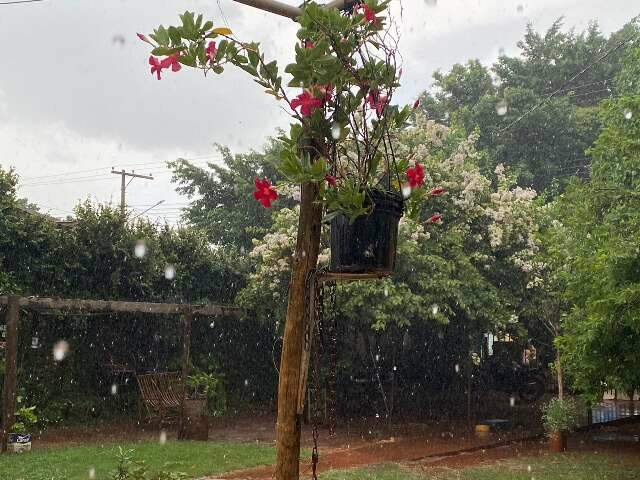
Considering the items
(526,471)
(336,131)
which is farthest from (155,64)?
(526,471)

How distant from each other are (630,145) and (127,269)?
8.87 meters

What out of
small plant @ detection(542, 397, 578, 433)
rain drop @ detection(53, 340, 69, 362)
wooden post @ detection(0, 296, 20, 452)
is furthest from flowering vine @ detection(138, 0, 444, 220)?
rain drop @ detection(53, 340, 69, 362)

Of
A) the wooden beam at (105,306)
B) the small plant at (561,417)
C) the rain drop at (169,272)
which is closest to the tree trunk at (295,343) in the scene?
the wooden beam at (105,306)

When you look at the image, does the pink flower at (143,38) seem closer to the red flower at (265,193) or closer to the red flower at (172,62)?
the red flower at (172,62)

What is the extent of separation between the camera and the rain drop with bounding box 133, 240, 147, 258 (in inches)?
499

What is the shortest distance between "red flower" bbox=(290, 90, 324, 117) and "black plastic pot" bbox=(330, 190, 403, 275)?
0.38 m

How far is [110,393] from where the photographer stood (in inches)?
490

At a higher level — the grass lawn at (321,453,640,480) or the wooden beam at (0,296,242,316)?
the wooden beam at (0,296,242,316)

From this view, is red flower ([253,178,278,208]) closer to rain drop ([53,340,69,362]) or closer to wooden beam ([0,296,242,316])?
wooden beam ([0,296,242,316])

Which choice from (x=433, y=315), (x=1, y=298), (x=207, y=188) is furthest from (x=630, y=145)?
(x=207, y=188)

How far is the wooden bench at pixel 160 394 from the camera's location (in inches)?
432

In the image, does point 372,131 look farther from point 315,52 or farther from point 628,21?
point 628,21

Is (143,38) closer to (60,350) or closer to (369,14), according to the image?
(369,14)

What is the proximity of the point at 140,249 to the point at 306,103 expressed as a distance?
11.0 metres
